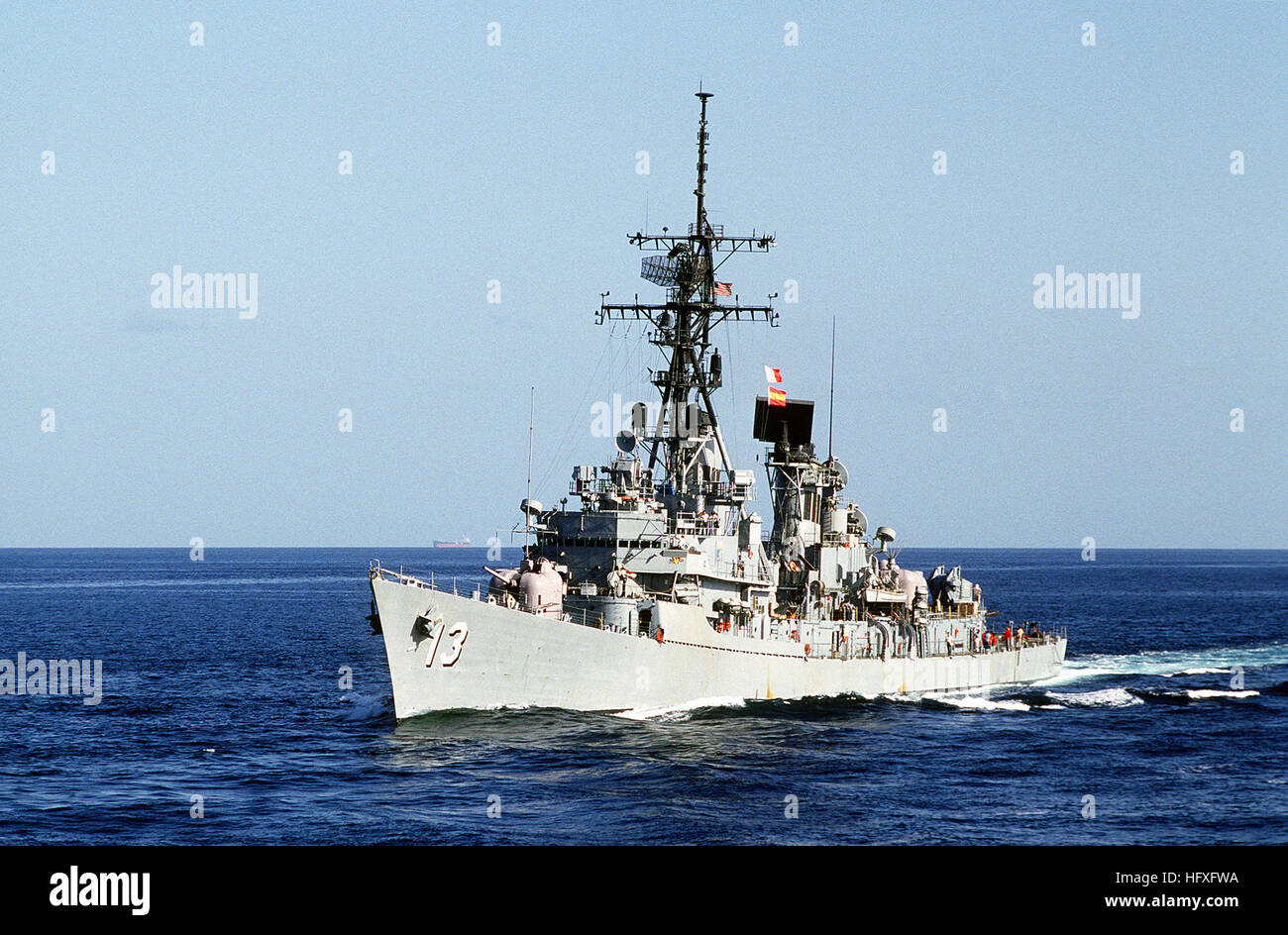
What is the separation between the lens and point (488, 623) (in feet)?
121

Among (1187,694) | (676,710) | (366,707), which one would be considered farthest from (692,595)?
(1187,694)

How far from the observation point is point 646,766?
1320 inches

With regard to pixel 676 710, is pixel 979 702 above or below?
below

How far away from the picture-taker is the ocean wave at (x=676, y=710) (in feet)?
127

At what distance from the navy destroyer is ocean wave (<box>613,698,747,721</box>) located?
0.19 m

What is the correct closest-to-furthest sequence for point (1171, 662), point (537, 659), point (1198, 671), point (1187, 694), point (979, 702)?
point (537, 659)
point (979, 702)
point (1187, 694)
point (1198, 671)
point (1171, 662)

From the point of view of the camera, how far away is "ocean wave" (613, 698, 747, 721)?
3881 centimetres

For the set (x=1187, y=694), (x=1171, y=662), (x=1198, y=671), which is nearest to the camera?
(x=1187, y=694)

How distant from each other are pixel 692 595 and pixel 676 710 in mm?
3577

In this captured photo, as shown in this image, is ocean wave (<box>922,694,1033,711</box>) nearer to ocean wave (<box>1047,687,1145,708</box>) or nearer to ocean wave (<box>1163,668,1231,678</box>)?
ocean wave (<box>1047,687,1145,708</box>)

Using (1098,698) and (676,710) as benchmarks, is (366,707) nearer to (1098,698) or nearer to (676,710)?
(676,710)

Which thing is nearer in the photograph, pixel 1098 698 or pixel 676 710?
pixel 676 710
